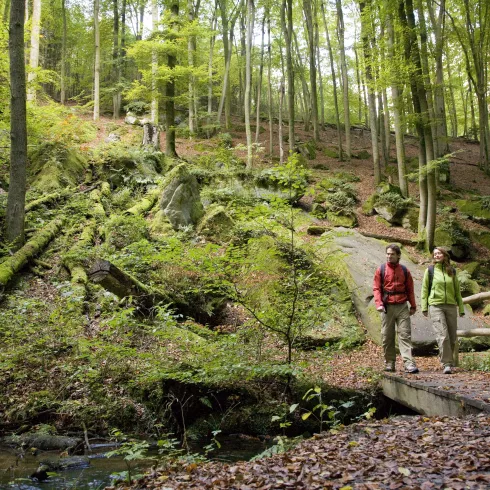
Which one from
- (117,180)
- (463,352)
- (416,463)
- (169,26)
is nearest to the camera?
(416,463)

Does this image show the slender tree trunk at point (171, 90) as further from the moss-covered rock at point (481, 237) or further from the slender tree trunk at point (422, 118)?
the moss-covered rock at point (481, 237)

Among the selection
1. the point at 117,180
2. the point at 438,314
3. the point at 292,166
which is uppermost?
the point at 117,180

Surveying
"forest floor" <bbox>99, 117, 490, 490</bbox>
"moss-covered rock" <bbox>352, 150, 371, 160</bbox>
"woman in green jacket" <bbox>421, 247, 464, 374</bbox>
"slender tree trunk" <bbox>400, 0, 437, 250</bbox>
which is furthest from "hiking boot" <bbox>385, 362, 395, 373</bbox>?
"moss-covered rock" <bbox>352, 150, 371, 160</bbox>

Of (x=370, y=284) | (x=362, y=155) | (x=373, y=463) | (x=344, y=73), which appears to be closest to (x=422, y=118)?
(x=370, y=284)

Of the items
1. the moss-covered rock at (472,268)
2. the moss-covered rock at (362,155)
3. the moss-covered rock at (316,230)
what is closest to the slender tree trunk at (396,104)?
the moss-covered rock at (472,268)

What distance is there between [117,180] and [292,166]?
35.1ft

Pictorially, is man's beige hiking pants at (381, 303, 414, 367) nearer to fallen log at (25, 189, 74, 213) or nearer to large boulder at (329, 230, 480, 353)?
large boulder at (329, 230, 480, 353)

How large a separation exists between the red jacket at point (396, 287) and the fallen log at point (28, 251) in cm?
702

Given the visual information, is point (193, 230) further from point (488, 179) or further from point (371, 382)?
point (488, 179)

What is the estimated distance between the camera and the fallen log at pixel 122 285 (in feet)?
25.5

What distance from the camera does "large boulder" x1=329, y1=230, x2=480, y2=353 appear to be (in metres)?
9.03

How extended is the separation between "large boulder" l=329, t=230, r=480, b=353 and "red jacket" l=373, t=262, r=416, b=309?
3.16 ft

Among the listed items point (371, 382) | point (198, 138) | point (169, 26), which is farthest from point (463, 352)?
point (198, 138)

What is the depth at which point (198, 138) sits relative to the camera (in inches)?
1011
